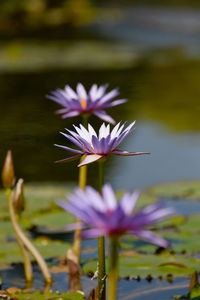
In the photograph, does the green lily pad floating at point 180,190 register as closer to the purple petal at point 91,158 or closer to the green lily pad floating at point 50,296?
the green lily pad floating at point 50,296

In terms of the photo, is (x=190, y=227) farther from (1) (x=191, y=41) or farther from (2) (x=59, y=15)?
(2) (x=59, y=15)

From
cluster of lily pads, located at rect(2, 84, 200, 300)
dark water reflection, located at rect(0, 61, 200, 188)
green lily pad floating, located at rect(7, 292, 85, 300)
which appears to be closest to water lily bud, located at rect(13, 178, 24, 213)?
cluster of lily pads, located at rect(2, 84, 200, 300)

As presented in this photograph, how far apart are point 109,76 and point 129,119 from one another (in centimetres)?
162

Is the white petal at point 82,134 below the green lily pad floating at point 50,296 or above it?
above

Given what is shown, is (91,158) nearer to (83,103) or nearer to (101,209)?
(101,209)

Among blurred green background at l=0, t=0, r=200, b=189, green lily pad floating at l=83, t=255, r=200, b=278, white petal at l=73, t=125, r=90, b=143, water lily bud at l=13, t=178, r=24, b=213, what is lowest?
→ green lily pad floating at l=83, t=255, r=200, b=278

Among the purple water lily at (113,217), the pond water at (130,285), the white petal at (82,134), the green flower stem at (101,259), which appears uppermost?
the white petal at (82,134)

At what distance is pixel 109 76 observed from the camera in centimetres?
558

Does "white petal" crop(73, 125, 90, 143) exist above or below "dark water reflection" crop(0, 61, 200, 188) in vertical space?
below

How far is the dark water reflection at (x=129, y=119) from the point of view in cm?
300

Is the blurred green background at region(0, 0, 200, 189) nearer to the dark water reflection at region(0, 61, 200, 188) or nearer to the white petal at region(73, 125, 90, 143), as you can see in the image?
the dark water reflection at region(0, 61, 200, 188)

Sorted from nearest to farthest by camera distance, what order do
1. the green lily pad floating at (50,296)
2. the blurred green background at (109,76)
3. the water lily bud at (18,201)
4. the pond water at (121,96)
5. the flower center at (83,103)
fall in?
the green lily pad floating at (50,296), the water lily bud at (18,201), the flower center at (83,103), the pond water at (121,96), the blurred green background at (109,76)

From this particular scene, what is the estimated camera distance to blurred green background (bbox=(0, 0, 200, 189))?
314 cm

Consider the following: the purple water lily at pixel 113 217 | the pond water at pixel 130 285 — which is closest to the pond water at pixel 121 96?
the pond water at pixel 130 285
